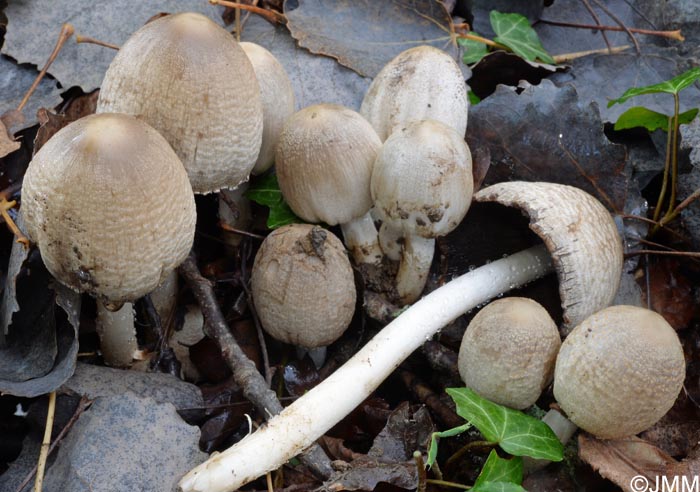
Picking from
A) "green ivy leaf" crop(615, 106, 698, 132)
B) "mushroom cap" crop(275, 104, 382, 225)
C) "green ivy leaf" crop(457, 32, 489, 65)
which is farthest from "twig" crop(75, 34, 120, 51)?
"green ivy leaf" crop(615, 106, 698, 132)

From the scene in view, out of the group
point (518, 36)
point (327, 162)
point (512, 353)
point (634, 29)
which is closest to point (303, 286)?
point (327, 162)

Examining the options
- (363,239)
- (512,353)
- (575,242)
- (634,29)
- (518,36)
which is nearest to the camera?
(512,353)

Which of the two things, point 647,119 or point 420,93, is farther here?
point 647,119

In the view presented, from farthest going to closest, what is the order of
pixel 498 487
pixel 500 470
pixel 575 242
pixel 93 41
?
pixel 93 41
pixel 575 242
pixel 500 470
pixel 498 487

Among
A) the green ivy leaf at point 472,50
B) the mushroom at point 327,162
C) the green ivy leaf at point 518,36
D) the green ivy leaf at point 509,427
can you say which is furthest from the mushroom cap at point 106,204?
the green ivy leaf at point 518,36

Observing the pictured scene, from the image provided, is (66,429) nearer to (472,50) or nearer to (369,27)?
(369,27)

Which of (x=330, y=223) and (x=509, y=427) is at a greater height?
(x=330, y=223)

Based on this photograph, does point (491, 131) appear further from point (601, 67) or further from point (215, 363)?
point (215, 363)
